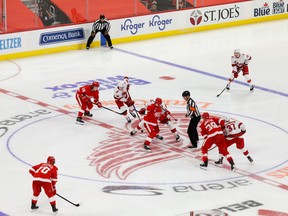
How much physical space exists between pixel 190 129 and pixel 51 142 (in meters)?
2.97

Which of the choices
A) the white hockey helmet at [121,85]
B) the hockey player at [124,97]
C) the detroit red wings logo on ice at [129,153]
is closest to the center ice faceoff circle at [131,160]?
the detroit red wings logo on ice at [129,153]

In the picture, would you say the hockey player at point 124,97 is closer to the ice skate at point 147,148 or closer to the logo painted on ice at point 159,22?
the ice skate at point 147,148

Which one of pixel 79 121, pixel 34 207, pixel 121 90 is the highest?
pixel 121 90

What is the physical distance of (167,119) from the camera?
61.5 feet

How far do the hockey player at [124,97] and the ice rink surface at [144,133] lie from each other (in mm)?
296

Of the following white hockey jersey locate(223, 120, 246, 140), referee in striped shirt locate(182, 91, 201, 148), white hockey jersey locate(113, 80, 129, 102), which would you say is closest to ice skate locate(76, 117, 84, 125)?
white hockey jersey locate(113, 80, 129, 102)

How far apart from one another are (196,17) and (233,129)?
1355 centimetres

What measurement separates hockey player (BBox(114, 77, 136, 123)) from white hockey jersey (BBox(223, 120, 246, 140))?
3.37 metres

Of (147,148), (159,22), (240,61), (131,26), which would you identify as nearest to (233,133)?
(147,148)

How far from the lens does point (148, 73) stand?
25.1 metres

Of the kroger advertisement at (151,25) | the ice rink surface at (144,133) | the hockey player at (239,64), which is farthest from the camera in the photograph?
the kroger advertisement at (151,25)

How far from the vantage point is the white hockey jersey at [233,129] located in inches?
679

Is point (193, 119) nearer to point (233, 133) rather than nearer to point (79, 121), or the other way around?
point (233, 133)

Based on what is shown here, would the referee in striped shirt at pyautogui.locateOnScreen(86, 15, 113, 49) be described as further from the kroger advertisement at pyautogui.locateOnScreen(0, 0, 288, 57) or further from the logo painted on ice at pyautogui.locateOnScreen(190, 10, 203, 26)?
the logo painted on ice at pyautogui.locateOnScreen(190, 10, 203, 26)
